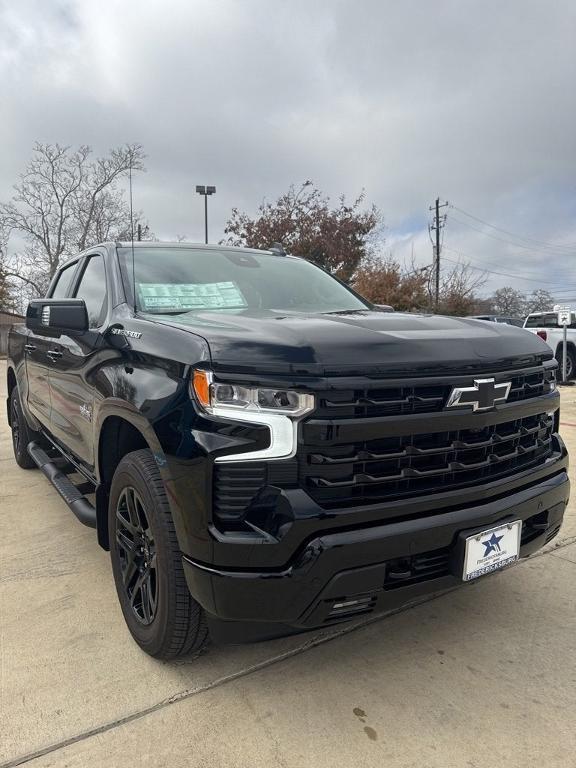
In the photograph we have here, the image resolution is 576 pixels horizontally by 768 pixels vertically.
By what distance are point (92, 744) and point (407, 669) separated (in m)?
1.21

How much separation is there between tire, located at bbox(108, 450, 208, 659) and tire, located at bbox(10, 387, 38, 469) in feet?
9.56

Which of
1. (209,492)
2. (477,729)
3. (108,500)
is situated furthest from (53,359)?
(477,729)

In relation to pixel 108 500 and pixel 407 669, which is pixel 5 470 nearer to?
pixel 108 500

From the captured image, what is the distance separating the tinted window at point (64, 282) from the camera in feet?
13.5

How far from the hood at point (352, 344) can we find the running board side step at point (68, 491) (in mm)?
1162

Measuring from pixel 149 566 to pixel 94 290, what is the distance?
Answer: 1.79m

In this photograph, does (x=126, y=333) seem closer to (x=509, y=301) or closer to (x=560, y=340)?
(x=560, y=340)

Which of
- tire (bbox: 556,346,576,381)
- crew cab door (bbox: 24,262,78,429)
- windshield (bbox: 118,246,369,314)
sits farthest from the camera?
tire (bbox: 556,346,576,381)

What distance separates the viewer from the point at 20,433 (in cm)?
526

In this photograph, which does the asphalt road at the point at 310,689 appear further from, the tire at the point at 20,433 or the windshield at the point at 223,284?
the tire at the point at 20,433

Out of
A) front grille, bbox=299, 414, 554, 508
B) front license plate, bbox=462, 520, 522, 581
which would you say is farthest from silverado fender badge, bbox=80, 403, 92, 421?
front license plate, bbox=462, 520, 522, 581

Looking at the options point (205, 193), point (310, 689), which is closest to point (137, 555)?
point (310, 689)

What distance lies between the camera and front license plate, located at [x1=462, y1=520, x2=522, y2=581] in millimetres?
2045

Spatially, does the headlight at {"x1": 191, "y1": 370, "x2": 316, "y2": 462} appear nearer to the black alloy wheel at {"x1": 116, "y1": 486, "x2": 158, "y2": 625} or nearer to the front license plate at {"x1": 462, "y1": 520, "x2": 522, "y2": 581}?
the black alloy wheel at {"x1": 116, "y1": 486, "x2": 158, "y2": 625}
